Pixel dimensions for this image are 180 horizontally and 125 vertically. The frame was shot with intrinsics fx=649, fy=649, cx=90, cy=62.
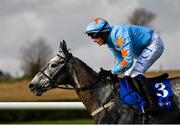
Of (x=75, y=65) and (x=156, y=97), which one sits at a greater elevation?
(x=75, y=65)

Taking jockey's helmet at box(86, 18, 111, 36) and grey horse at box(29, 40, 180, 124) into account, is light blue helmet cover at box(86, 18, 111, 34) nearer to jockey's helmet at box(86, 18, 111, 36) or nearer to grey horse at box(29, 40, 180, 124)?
jockey's helmet at box(86, 18, 111, 36)

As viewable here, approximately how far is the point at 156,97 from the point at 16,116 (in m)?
12.5

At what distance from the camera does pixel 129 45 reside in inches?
274

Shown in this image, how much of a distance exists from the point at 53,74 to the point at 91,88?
0.46 meters

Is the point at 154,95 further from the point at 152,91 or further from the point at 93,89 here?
the point at 93,89

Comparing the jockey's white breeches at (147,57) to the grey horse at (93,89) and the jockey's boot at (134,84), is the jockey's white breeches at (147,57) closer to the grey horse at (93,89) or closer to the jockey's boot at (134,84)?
the jockey's boot at (134,84)

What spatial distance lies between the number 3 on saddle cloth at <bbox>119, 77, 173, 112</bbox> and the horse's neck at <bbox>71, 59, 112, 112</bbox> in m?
0.20

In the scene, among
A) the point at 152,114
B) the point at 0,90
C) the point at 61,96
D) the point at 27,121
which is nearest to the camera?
the point at 152,114

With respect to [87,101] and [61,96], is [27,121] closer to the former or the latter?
[61,96]

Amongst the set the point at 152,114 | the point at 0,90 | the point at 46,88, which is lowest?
the point at 0,90

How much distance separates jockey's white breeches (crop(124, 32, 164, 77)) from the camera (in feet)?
23.4

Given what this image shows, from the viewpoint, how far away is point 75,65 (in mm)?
7211

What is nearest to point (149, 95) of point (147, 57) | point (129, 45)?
point (147, 57)

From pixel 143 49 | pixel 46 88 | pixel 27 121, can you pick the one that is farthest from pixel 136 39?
pixel 27 121
